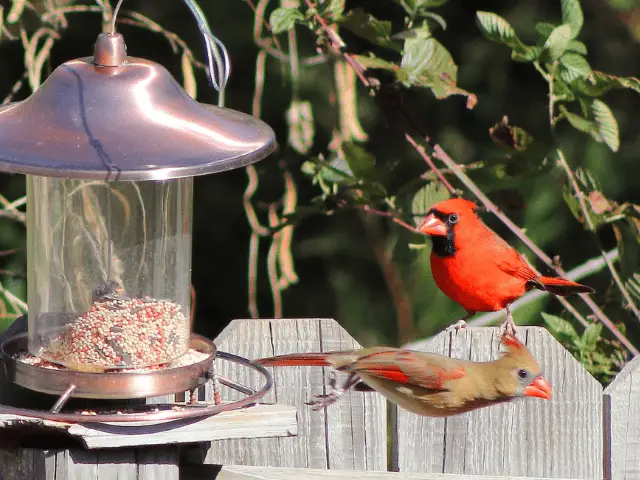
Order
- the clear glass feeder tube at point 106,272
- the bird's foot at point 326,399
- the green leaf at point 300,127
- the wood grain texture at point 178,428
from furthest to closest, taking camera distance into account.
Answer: the green leaf at point 300,127 → the bird's foot at point 326,399 → the clear glass feeder tube at point 106,272 → the wood grain texture at point 178,428

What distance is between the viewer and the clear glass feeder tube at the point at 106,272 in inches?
92.6

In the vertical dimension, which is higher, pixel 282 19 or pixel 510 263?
pixel 282 19

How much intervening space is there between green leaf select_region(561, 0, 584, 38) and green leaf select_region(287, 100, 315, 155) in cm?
100

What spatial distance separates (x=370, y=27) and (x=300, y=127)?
26.5 inches

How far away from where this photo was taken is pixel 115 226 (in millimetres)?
2373

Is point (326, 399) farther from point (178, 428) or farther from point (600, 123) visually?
point (600, 123)

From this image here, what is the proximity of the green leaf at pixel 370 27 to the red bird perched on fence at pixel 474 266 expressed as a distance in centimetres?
47

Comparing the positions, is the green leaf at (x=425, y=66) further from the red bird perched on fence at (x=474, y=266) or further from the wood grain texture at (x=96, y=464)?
the wood grain texture at (x=96, y=464)

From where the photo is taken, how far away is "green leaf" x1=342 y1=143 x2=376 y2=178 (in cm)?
344

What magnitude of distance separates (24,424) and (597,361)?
1643mm

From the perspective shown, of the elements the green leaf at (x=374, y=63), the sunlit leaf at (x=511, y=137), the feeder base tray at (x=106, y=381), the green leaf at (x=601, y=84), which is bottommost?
the feeder base tray at (x=106, y=381)

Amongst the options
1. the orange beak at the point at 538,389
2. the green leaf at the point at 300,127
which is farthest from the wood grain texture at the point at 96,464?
the green leaf at the point at 300,127

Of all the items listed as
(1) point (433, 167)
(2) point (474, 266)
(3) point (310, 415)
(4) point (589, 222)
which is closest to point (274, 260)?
(1) point (433, 167)

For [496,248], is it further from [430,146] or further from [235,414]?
[235,414]
